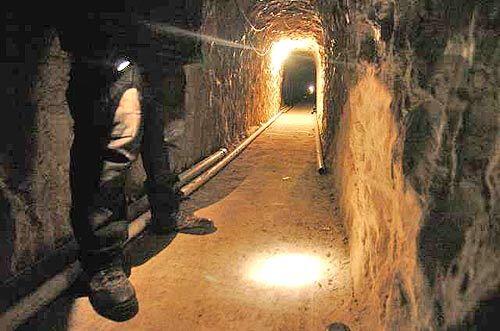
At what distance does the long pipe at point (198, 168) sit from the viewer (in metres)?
3.30

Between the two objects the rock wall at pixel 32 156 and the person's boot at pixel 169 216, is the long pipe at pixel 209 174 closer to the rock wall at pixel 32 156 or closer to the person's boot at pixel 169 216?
the person's boot at pixel 169 216

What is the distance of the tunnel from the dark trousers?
1.01 ft

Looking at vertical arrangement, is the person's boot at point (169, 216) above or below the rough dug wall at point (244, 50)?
below

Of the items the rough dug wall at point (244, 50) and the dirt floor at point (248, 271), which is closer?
the dirt floor at point (248, 271)

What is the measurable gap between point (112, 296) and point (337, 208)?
1.82m

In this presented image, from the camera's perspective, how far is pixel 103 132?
1.53 meters

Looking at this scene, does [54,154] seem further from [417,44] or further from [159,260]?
[417,44]

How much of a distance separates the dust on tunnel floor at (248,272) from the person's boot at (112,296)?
0.04 meters

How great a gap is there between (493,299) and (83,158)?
1462mm

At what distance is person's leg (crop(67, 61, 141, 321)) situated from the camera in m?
1.51

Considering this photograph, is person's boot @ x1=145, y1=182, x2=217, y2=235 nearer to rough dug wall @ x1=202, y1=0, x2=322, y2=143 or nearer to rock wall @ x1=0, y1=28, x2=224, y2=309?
rock wall @ x1=0, y1=28, x2=224, y2=309

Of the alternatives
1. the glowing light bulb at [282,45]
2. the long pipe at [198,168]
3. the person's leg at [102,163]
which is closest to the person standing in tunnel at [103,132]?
the person's leg at [102,163]

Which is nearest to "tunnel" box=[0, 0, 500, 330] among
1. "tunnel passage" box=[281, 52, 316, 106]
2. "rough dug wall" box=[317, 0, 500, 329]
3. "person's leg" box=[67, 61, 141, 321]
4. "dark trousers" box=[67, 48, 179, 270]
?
"rough dug wall" box=[317, 0, 500, 329]

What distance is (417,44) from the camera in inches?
43.3
